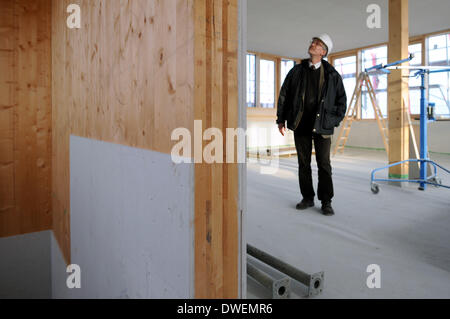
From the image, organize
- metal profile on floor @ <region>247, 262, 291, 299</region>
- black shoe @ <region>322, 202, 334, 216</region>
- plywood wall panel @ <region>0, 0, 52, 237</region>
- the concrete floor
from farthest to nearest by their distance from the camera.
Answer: plywood wall panel @ <region>0, 0, 52, 237</region>
black shoe @ <region>322, 202, 334, 216</region>
the concrete floor
metal profile on floor @ <region>247, 262, 291, 299</region>

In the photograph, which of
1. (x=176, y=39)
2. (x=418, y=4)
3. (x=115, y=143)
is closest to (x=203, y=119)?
(x=176, y=39)

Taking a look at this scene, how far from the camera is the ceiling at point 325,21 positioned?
5.97 metres

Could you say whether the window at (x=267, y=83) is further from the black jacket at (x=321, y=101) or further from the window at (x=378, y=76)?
the black jacket at (x=321, y=101)

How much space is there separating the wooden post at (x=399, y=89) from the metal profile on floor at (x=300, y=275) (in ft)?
9.75

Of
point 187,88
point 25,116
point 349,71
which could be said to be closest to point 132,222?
point 187,88

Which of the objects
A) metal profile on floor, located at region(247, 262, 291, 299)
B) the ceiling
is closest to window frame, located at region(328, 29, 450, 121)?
the ceiling

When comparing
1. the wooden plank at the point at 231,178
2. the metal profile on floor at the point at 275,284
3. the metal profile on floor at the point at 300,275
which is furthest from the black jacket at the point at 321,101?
the wooden plank at the point at 231,178

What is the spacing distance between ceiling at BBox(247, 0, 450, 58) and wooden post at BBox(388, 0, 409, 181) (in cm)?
194

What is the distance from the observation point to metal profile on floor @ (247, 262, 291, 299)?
1500 millimetres

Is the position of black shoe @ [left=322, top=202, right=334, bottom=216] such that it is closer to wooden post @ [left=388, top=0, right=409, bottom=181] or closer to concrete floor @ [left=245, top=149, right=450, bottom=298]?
concrete floor @ [left=245, top=149, right=450, bottom=298]

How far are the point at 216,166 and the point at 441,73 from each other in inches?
339
